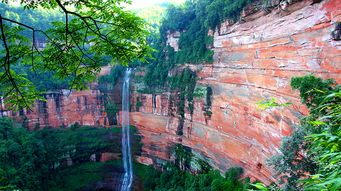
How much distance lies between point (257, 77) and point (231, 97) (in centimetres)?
200

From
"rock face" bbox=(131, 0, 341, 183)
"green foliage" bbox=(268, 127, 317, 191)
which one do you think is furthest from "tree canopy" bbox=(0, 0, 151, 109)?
"rock face" bbox=(131, 0, 341, 183)

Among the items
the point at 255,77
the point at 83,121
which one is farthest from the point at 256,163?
the point at 83,121

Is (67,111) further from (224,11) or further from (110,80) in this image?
(224,11)

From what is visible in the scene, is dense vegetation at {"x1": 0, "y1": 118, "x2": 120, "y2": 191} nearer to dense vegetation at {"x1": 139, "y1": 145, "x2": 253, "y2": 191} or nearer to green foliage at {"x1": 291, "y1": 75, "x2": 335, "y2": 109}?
dense vegetation at {"x1": 139, "y1": 145, "x2": 253, "y2": 191}

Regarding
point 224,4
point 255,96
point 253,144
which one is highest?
point 224,4

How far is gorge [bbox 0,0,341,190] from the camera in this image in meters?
7.27

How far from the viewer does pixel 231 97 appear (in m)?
11.2

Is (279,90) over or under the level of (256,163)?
over

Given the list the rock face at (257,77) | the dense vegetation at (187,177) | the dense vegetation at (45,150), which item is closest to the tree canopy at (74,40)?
the rock face at (257,77)

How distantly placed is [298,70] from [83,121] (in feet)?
58.6

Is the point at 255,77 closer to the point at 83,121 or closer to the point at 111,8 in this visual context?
the point at 111,8

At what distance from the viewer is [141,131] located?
60.2 ft

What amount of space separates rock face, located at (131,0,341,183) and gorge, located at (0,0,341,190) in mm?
35

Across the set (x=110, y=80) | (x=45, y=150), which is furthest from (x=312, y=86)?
(x=45, y=150)
